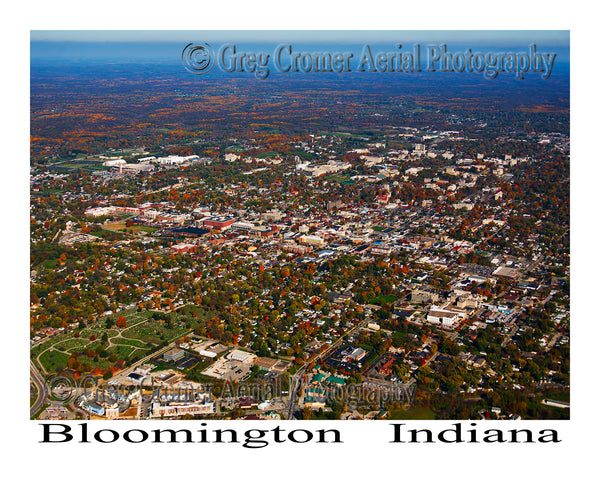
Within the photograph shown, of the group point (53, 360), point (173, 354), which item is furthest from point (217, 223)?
point (53, 360)

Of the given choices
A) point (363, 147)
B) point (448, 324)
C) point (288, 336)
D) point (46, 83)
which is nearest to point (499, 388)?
point (448, 324)

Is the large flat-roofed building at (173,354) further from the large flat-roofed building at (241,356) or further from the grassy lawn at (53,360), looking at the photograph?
the grassy lawn at (53,360)

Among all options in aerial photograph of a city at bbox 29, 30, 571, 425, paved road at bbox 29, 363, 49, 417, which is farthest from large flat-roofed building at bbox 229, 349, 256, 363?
paved road at bbox 29, 363, 49, 417

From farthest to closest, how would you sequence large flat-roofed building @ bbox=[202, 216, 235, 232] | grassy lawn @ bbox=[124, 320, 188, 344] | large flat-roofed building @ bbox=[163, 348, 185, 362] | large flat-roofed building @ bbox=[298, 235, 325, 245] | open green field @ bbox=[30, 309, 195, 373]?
large flat-roofed building @ bbox=[202, 216, 235, 232] < large flat-roofed building @ bbox=[298, 235, 325, 245] < grassy lawn @ bbox=[124, 320, 188, 344] < large flat-roofed building @ bbox=[163, 348, 185, 362] < open green field @ bbox=[30, 309, 195, 373]

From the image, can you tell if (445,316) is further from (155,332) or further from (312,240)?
(312,240)

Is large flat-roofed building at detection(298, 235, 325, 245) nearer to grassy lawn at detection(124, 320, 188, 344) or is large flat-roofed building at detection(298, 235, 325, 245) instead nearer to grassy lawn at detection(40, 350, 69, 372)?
grassy lawn at detection(124, 320, 188, 344)

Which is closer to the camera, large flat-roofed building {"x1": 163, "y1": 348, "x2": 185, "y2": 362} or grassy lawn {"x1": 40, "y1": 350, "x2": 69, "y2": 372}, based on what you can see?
grassy lawn {"x1": 40, "y1": 350, "x2": 69, "y2": 372}
